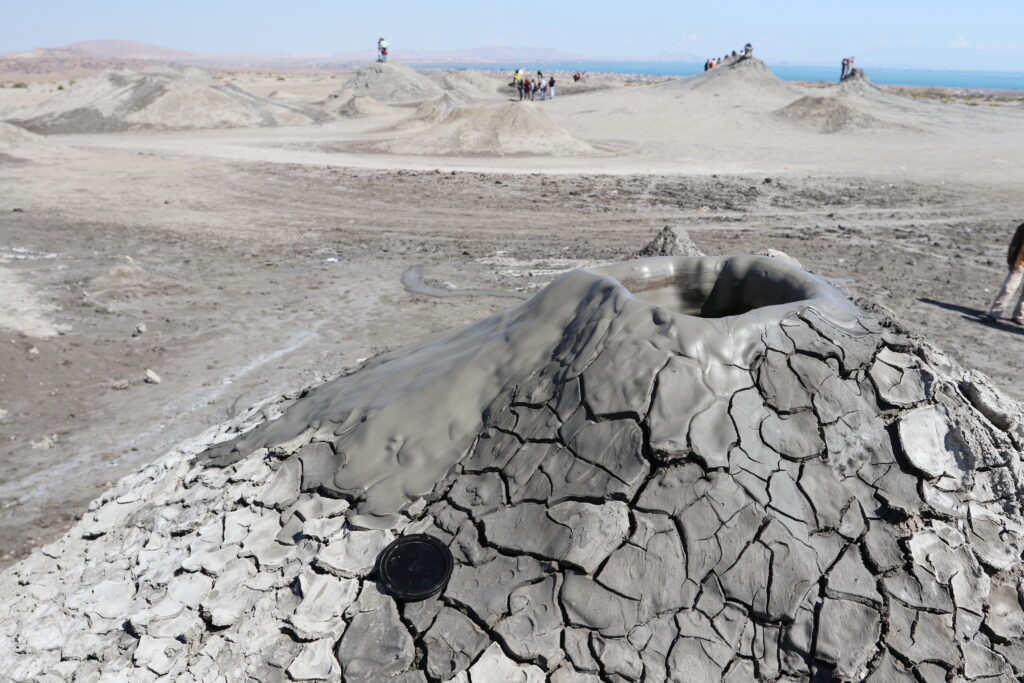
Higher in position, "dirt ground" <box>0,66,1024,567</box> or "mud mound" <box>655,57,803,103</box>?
"mud mound" <box>655,57,803,103</box>

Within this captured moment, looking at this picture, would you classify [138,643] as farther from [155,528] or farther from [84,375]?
[84,375]

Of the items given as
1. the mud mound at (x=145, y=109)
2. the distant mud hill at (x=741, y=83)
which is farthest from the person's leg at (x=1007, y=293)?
the distant mud hill at (x=741, y=83)

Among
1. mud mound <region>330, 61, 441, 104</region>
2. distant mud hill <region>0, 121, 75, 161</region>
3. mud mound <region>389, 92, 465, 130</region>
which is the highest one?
mud mound <region>330, 61, 441, 104</region>

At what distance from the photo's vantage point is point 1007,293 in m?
8.77

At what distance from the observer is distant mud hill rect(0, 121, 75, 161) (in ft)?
63.6

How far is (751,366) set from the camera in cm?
321

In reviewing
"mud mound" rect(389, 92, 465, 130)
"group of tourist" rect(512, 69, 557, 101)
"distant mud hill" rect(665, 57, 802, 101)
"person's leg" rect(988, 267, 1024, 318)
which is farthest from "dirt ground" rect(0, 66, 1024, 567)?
"group of tourist" rect(512, 69, 557, 101)

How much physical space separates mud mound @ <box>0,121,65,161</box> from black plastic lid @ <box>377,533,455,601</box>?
21.1m

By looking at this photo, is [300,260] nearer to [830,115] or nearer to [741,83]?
[830,115]

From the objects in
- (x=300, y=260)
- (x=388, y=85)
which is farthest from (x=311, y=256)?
(x=388, y=85)

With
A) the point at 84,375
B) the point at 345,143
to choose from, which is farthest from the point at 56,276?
the point at 345,143

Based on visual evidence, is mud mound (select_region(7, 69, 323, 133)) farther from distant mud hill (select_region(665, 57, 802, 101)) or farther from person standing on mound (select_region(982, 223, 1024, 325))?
person standing on mound (select_region(982, 223, 1024, 325))

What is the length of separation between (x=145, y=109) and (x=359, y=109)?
29.2ft

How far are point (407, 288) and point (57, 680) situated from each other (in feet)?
24.1
